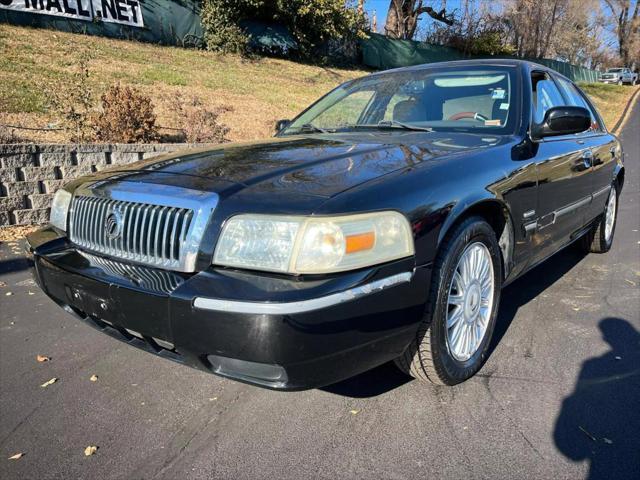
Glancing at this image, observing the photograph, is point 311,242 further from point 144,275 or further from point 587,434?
point 587,434

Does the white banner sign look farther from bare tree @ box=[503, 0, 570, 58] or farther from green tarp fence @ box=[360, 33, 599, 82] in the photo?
bare tree @ box=[503, 0, 570, 58]

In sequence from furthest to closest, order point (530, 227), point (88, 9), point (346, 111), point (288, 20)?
point (288, 20), point (88, 9), point (346, 111), point (530, 227)

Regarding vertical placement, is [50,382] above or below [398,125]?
below

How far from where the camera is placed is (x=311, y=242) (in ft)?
6.12

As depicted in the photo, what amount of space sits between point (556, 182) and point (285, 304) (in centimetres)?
232

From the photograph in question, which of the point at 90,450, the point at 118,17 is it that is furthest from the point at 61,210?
the point at 118,17

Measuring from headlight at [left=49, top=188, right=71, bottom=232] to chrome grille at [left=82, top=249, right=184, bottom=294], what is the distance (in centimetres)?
56

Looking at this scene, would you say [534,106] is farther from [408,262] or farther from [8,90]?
[8,90]

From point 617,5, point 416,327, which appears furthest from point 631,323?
point 617,5

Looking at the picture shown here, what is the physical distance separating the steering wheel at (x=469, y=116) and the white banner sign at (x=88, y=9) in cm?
1341

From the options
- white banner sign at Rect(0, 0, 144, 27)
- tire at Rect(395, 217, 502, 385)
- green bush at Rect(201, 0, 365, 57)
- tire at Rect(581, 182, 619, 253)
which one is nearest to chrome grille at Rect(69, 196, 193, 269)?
tire at Rect(395, 217, 502, 385)

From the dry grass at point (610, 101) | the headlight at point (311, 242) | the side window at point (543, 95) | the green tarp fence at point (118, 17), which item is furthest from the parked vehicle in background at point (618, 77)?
the headlight at point (311, 242)

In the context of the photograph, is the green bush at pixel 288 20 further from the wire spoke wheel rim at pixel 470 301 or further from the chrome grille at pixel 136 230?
the wire spoke wheel rim at pixel 470 301

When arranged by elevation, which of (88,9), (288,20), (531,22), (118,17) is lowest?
(118,17)
